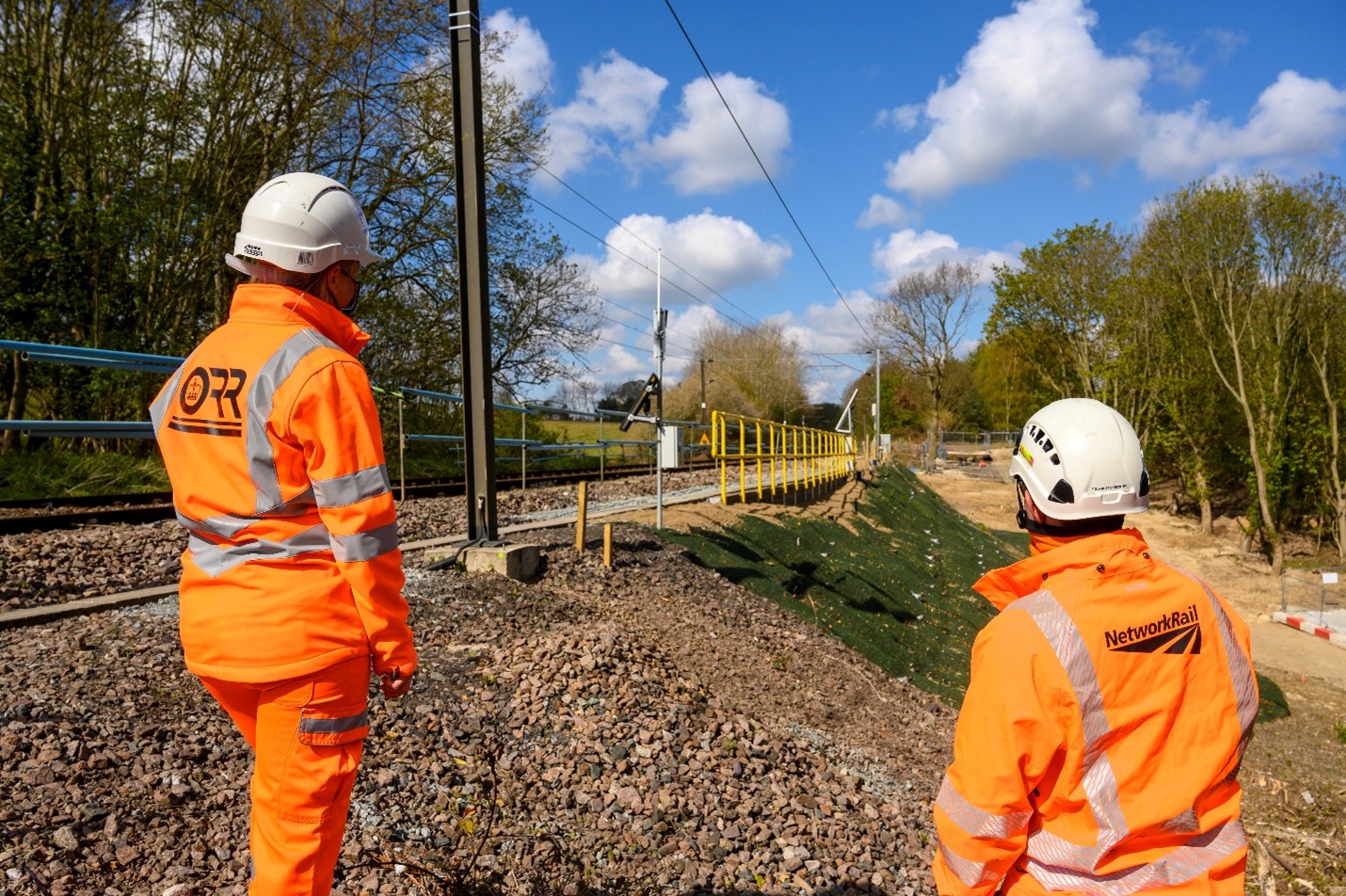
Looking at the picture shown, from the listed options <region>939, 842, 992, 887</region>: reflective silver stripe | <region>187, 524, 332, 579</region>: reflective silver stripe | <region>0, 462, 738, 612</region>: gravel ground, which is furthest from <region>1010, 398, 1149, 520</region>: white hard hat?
<region>0, 462, 738, 612</region>: gravel ground

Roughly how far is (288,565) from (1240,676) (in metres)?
2.30

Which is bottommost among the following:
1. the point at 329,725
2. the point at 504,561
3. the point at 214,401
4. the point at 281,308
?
the point at 504,561

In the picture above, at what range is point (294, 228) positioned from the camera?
94.7 inches

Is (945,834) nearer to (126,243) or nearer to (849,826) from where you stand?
(849,826)

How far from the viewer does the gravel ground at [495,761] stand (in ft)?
10.9

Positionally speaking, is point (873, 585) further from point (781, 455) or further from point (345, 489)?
point (345, 489)

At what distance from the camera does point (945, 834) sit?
6.14 feet

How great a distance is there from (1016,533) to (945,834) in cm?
3103

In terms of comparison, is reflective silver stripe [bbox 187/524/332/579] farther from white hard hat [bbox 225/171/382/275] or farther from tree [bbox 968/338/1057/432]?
tree [bbox 968/338/1057/432]

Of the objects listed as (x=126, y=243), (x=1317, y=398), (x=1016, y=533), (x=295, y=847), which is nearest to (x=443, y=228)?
(x=126, y=243)

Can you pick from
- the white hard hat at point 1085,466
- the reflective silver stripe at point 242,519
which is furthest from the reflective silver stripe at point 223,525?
the white hard hat at point 1085,466

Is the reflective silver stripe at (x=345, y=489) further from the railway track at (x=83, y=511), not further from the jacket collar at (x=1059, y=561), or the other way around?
the railway track at (x=83, y=511)

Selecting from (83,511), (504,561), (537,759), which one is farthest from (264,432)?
(83,511)

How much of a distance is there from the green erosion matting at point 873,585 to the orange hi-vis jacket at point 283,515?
760 cm
